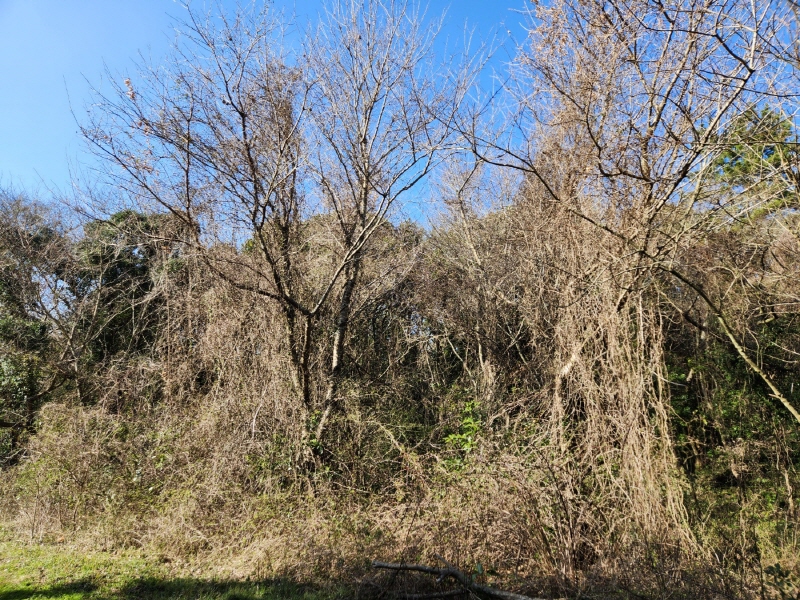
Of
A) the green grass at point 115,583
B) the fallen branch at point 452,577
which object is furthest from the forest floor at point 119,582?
the fallen branch at point 452,577

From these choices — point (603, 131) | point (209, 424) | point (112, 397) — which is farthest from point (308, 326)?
point (603, 131)

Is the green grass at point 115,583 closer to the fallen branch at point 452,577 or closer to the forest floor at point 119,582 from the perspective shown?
the forest floor at point 119,582

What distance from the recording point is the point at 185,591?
191 inches

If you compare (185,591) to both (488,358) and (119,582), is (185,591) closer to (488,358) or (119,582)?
(119,582)

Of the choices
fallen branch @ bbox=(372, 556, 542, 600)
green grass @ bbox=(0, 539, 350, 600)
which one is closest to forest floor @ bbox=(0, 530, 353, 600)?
green grass @ bbox=(0, 539, 350, 600)

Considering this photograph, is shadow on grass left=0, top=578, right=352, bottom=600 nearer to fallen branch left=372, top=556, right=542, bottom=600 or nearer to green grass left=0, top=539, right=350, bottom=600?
green grass left=0, top=539, right=350, bottom=600

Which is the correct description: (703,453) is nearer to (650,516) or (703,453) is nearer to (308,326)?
(650,516)

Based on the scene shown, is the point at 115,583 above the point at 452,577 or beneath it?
beneath

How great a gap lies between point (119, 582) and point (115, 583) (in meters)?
0.03

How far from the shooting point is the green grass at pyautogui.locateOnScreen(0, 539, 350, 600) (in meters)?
4.75

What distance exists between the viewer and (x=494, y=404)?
25.8 feet

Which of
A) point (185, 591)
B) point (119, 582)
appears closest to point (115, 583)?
point (119, 582)

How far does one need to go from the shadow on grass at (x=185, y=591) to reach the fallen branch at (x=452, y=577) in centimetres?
46

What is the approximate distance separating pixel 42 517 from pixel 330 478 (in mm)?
3975
